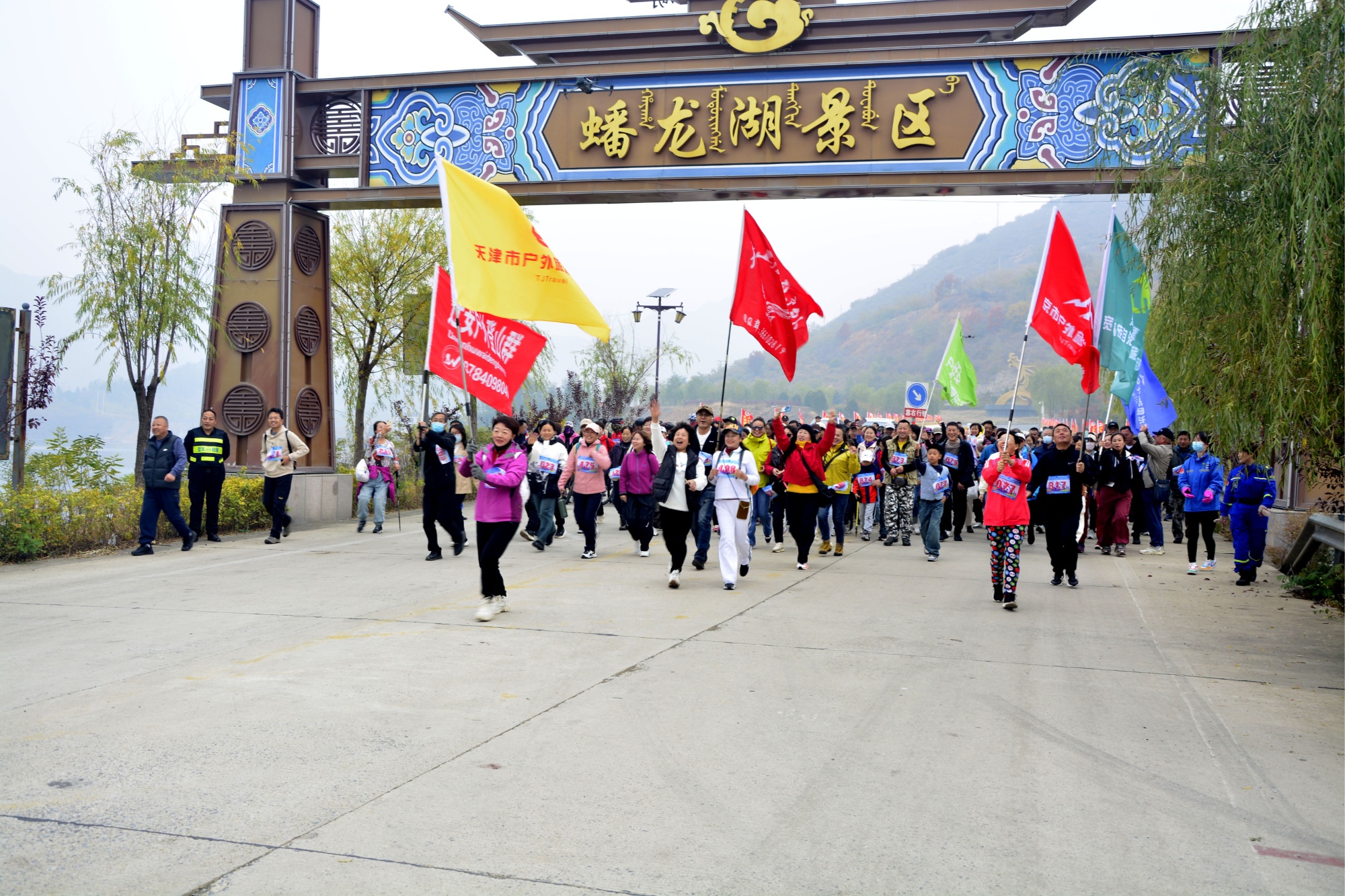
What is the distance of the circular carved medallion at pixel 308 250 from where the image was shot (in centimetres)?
1814

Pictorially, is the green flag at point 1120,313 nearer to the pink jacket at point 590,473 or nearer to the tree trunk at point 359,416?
the pink jacket at point 590,473

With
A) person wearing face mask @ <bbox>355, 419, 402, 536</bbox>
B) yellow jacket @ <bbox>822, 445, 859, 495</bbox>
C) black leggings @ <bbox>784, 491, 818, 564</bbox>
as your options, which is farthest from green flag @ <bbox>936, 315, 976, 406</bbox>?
person wearing face mask @ <bbox>355, 419, 402, 536</bbox>

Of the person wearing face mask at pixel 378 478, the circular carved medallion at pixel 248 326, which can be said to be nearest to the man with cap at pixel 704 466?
the person wearing face mask at pixel 378 478

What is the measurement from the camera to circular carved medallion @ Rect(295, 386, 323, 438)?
17953 mm

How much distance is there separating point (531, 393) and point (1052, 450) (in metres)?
22.1

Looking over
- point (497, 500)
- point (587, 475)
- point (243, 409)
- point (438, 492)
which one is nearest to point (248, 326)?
point (243, 409)

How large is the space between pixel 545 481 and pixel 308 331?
19.9 ft

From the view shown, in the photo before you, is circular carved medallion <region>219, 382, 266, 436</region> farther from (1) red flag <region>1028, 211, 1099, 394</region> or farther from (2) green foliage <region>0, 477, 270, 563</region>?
(1) red flag <region>1028, 211, 1099, 394</region>

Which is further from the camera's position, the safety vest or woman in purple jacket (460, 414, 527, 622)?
the safety vest

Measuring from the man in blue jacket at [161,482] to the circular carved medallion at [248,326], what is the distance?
4486 millimetres

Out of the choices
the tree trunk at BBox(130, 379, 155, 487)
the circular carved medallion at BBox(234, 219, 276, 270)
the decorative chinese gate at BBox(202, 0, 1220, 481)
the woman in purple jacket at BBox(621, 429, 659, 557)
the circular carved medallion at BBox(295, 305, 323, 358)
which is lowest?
the woman in purple jacket at BBox(621, 429, 659, 557)

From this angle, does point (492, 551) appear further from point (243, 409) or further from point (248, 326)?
point (248, 326)

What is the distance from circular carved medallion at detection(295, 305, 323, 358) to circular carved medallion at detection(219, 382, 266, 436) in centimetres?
108

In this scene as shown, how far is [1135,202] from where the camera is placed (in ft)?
30.3
